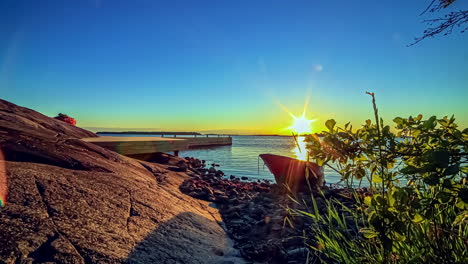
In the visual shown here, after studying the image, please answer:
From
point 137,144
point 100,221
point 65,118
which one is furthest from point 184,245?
point 65,118

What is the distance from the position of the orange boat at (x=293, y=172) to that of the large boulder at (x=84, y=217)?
503cm

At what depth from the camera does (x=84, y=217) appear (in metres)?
2.97

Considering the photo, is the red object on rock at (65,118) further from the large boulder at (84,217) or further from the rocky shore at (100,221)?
the large boulder at (84,217)

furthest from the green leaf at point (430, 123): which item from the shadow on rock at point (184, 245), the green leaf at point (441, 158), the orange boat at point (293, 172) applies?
the orange boat at point (293, 172)

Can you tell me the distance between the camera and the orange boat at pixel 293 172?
30.3 ft

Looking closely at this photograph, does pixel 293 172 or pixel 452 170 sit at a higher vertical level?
pixel 452 170

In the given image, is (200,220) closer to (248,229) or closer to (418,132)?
(248,229)

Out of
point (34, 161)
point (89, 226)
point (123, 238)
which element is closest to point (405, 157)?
point (123, 238)

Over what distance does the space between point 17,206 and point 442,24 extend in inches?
194

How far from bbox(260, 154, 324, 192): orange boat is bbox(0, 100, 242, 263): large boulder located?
16.5 ft

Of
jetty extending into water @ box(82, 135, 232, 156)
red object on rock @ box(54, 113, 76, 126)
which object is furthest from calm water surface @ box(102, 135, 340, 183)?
red object on rock @ box(54, 113, 76, 126)

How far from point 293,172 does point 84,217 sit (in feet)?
25.2

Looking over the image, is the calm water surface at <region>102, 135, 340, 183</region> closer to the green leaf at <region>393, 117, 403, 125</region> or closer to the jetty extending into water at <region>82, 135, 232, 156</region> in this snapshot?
the green leaf at <region>393, 117, 403, 125</region>

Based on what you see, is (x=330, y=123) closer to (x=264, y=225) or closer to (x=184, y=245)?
(x=184, y=245)
